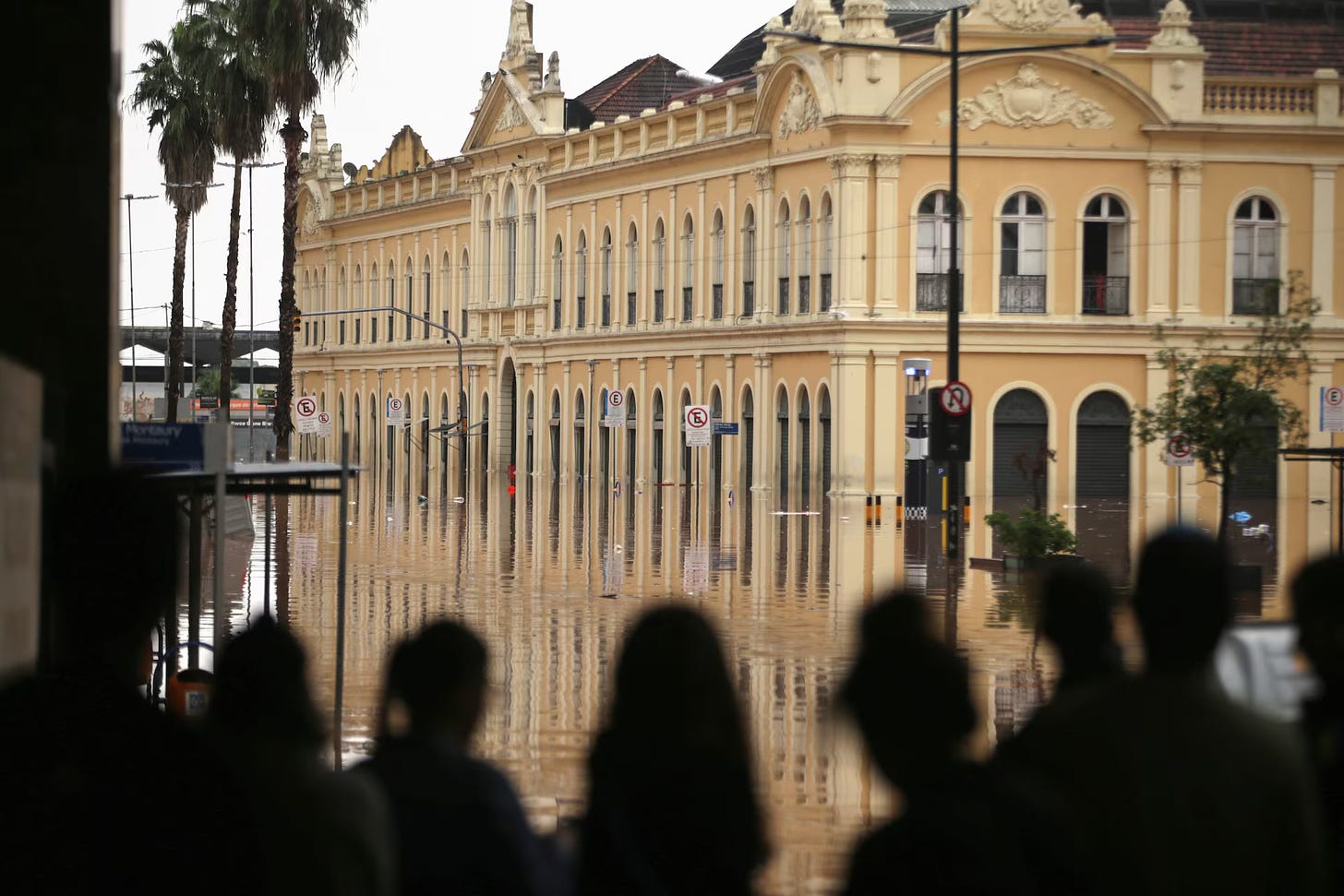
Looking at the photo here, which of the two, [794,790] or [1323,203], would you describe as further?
[1323,203]

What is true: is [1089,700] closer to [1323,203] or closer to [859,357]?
[859,357]

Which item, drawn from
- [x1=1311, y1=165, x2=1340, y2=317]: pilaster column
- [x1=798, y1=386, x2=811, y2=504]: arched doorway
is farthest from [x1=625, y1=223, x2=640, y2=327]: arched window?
[x1=1311, y1=165, x2=1340, y2=317]: pilaster column

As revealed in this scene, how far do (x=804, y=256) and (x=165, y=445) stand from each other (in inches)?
1875

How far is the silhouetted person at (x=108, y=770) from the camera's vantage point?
4609 mm

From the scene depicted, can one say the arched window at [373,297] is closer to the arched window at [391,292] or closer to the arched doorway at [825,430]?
the arched window at [391,292]

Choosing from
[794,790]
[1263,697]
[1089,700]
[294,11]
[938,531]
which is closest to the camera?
A: [1089,700]

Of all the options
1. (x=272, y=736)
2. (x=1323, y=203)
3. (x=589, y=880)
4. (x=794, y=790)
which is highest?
(x=1323, y=203)

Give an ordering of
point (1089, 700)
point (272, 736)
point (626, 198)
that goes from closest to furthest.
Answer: point (272, 736) < point (1089, 700) < point (626, 198)

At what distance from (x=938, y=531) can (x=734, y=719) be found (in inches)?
1637

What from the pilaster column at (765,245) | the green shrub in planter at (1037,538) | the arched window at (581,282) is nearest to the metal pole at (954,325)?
the green shrub in planter at (1037,538)

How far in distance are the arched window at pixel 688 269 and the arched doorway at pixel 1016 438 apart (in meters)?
12.9

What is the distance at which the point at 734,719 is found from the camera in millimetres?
5008

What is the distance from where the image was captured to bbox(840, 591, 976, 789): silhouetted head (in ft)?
15.3

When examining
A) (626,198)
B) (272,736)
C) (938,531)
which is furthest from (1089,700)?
(626,198)
